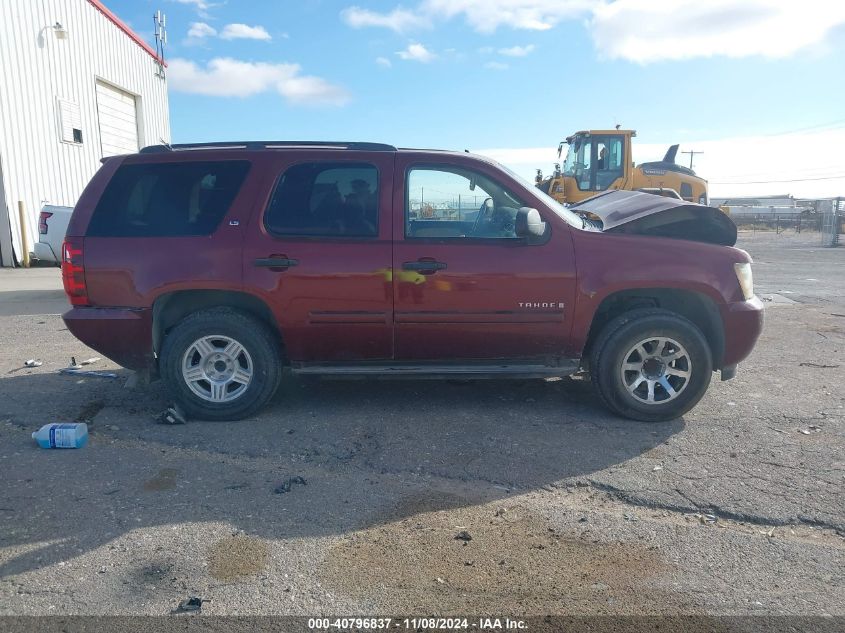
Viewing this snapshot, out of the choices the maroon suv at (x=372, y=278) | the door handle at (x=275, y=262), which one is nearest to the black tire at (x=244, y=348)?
the maroon suv at (x=372, y=278)

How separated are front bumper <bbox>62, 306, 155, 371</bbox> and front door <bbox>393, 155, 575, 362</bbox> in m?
1.85

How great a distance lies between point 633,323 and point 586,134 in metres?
11.5

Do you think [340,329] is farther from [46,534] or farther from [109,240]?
[46,534]

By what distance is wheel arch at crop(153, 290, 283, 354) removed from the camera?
493 centimetres

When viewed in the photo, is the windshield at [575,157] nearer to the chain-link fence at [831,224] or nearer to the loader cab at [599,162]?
the loader cab at [599,162]

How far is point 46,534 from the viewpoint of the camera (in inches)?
132

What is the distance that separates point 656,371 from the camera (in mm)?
4977

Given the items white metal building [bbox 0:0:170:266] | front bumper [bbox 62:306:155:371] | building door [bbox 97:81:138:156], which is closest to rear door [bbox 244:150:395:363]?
front bumper [bbox 62:306:155:371]

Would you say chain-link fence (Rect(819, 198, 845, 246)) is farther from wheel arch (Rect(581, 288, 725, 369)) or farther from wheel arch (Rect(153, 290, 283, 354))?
wheel arch (Rect(153, 290, 283, 354))

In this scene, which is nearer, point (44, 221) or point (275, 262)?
point (275, 262)

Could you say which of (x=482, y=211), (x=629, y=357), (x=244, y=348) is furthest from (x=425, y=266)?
(x=629, y=357)

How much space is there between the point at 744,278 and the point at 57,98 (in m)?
17.2

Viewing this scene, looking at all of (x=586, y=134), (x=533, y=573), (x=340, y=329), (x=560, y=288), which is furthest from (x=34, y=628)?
(x=586, y=134)

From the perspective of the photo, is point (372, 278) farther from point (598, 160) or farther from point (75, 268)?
point (598, 160)
